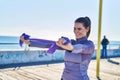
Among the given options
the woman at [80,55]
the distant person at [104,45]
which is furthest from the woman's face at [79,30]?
the distant person at [104,45]

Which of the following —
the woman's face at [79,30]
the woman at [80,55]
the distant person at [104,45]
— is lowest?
the distant person at [104,45]

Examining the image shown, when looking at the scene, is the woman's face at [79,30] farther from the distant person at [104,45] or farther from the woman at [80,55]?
the distant person at [104,45]

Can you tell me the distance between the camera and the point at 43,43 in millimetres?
2428

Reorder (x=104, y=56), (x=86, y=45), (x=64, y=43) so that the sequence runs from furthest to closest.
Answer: (x=104, y=56) → (x=86, y=45) → (x=64, y=43)

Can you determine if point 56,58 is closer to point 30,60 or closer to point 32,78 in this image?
point 30,60

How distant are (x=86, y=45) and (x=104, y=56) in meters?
18.0

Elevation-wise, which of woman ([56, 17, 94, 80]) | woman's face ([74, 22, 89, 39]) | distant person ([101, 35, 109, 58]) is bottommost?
distant person ([101, 35, 109, 58])

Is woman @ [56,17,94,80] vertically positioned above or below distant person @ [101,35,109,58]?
above

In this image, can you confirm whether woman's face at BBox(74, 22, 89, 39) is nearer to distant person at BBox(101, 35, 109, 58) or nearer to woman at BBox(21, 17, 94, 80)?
woman at BBox(21, 17, 94, 80)

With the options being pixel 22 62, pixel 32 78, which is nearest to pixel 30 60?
pixel 22 62

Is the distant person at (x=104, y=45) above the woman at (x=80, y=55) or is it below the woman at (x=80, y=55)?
below

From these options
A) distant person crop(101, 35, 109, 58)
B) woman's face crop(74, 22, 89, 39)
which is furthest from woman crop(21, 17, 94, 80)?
distant person crop(101, 35, 109, 58)

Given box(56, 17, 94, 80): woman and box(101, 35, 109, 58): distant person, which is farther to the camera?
box(101, 35, 109, 58): distant person

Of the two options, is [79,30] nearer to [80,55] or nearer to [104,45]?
[80,55]
